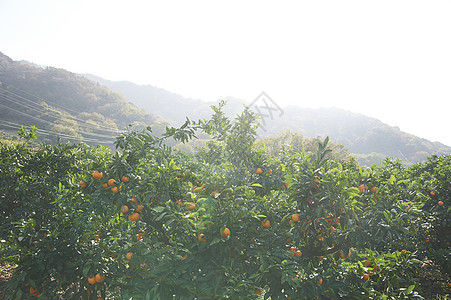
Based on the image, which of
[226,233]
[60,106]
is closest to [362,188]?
[226,233]

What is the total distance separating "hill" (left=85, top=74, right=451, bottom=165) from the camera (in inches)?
3091

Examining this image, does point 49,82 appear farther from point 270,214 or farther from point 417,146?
point 417,146

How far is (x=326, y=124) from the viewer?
11731 cm

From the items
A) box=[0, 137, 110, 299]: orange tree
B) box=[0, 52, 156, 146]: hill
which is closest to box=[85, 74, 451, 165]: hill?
box=[0, 52, 156, 146]: hill

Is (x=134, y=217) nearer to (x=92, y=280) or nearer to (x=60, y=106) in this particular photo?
(x=92, y=280)

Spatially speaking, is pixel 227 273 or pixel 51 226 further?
pixel 51 226

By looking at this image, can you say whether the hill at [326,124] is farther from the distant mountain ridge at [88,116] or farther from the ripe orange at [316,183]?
the ripe orange at [316,183]

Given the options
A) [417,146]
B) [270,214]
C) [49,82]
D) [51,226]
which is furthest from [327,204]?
[417,146]

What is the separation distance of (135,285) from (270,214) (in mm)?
1196

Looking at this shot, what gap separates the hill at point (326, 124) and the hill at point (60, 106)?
43.7 m

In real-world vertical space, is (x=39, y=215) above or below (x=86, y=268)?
below

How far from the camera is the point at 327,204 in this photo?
1.89 meters

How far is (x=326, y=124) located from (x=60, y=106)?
4214 inches

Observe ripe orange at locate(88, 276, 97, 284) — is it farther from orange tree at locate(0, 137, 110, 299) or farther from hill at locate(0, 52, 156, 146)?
hill at locate(0, 52, 156, 146)
